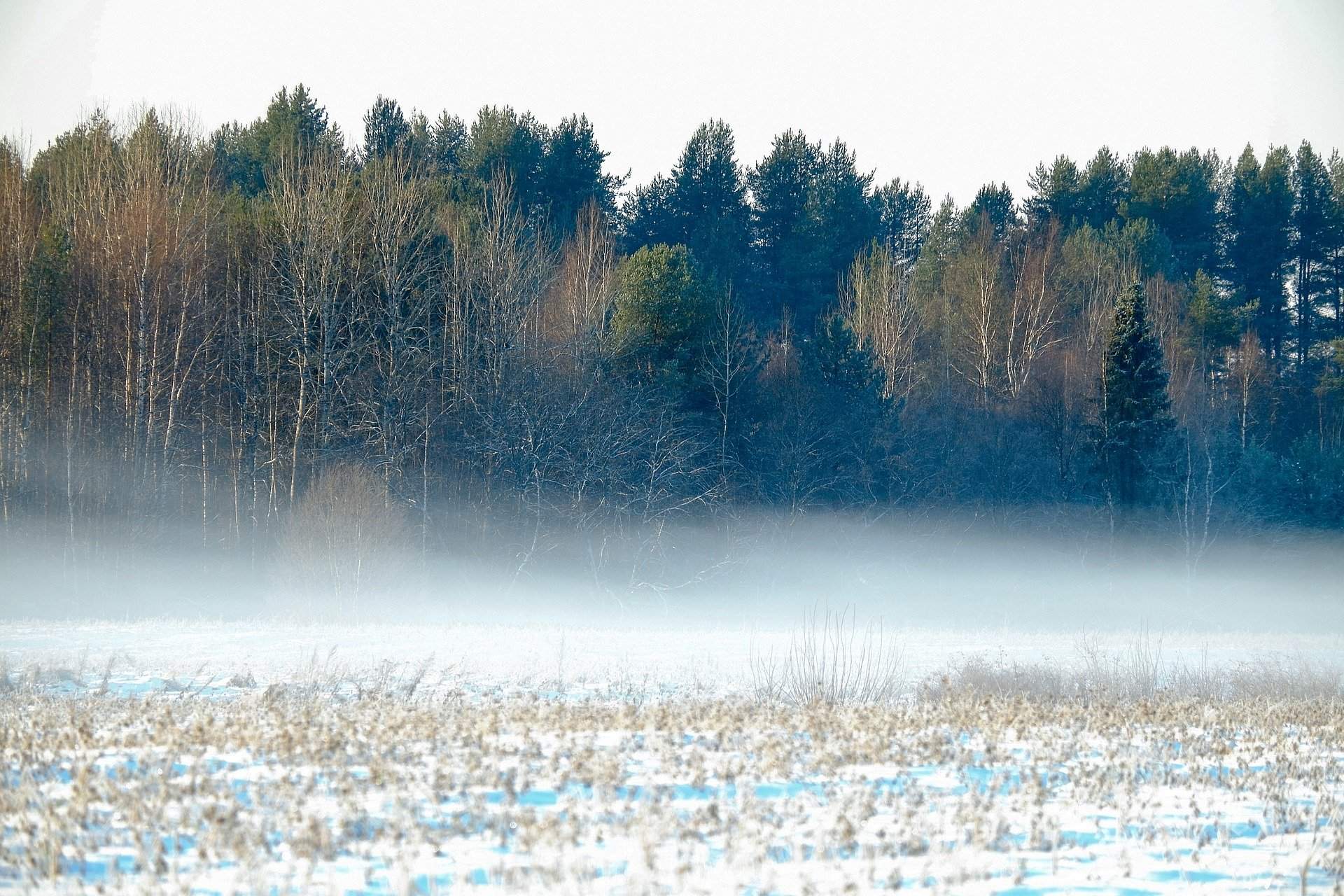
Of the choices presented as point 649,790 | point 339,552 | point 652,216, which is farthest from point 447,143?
point 649,790

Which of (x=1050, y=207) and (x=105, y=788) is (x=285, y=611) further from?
(x=1050, y=207)

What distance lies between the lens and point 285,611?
27.2 metres

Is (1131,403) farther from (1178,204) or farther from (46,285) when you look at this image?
(46,285)

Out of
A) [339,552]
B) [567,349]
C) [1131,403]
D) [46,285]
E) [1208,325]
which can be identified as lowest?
[339,552]

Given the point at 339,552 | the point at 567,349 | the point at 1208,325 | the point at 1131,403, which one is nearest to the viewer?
the point at 339,552

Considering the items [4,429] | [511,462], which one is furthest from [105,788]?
[4,429]

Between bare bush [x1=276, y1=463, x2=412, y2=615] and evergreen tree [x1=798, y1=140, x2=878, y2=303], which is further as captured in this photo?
evergreen tree [x1=798, y1=140, x2=878, y2=303]

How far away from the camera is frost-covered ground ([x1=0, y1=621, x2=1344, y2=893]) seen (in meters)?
5.68

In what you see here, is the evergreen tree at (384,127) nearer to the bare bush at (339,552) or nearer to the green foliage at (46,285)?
the green foliage at (46,285)

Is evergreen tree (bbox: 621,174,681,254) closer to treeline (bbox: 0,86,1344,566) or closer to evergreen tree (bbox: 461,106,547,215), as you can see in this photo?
treeline (bbox: 0,86,1344,566)

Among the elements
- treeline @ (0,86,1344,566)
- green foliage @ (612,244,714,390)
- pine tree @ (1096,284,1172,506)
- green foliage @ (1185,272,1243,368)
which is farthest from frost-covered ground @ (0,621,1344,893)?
green foliage @ (1185,272,1243,368)

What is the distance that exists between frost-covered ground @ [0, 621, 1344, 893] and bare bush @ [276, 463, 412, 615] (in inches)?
518

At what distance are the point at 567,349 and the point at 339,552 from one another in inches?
441

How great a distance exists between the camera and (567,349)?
35.9 m
